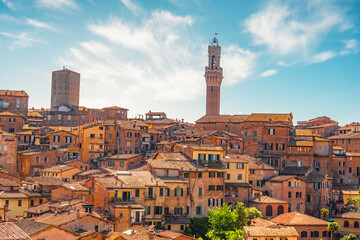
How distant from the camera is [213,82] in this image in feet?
378

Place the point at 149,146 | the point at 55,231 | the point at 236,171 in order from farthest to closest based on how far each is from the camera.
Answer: the point at 149,146 → the point at 236,171 → the point at 55,231

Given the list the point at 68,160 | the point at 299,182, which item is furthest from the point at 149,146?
the point at 299,182

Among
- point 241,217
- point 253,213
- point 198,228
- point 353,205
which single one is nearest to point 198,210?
point 198,228

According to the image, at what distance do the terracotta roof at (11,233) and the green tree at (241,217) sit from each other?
3643 centimetres

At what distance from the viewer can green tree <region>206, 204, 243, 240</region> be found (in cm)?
5125

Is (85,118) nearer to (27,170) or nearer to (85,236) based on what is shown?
(27,170)

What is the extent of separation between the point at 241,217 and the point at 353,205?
21.2 m

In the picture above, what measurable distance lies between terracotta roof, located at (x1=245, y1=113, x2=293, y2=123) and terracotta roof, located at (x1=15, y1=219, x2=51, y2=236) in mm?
49590

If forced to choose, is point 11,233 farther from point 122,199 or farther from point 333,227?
point 333,227

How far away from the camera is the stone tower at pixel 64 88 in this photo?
4481 inches

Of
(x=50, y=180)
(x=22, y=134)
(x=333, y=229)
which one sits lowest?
(x=333, y=229)

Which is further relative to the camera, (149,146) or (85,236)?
(149,146)

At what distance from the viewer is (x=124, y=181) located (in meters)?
51.3

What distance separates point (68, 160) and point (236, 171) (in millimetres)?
24222
